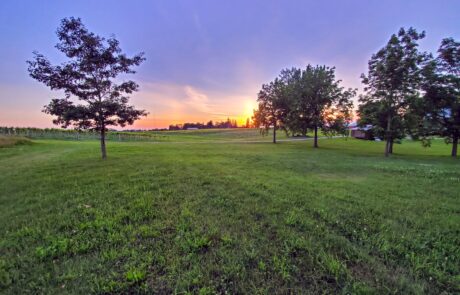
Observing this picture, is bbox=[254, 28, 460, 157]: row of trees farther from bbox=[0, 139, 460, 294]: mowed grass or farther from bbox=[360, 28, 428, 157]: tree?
bbox=[0, 139, 460, 294]: mowed grass

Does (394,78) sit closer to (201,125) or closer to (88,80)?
(88,80)

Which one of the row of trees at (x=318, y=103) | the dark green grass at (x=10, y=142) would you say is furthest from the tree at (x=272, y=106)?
the dark green grass at (x=10, y=142)

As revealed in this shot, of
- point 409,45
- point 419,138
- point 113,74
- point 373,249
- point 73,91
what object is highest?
point 409,45

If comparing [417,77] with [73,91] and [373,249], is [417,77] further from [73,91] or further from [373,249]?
[73,91]

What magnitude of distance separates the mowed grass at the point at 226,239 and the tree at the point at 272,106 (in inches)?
934

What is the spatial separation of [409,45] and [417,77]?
291 cm

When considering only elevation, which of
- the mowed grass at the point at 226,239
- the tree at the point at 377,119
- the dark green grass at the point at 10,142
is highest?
the tree at the point at 377,119

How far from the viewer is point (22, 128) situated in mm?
43281

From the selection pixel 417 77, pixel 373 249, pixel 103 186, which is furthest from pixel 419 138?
pixel 103 186

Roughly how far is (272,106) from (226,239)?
28.3m

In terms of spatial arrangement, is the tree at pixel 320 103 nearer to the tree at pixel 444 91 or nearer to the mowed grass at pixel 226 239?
the tree at pixel 444 91

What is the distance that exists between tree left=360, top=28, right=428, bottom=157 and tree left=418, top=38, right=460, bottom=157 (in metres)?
1.55

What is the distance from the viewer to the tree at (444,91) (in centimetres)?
1820

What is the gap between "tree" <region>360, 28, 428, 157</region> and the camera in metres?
17.2
